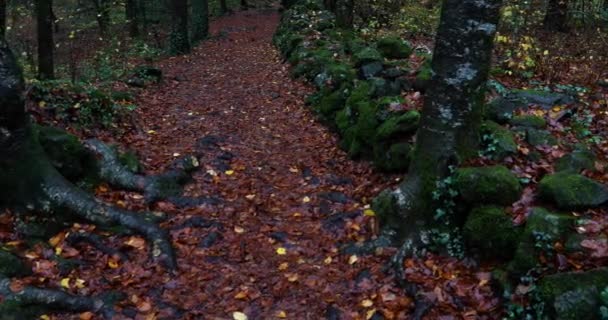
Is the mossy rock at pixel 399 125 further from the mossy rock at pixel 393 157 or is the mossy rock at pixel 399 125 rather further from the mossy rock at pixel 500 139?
the mossy rock at pixel 500 139

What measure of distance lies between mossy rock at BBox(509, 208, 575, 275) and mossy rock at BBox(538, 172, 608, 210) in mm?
234

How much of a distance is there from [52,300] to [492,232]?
3.98 meters

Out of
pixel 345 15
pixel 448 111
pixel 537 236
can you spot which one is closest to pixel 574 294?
pixel 537 236

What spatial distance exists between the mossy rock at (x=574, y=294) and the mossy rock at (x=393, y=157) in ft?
9.40

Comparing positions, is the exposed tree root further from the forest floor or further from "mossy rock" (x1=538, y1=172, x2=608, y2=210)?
"mossy rock" (x1=538, y1=172, x2=608, y2=210)

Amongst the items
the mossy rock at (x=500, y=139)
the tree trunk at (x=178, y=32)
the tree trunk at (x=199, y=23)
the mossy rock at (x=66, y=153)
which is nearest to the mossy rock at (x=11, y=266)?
the mossy rock at (x=66, y=153)

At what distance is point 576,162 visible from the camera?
5.13 metres

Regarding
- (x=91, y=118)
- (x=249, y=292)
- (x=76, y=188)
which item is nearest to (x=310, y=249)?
(x=249, y=292)

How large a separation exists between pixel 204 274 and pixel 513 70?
6779 millimetres

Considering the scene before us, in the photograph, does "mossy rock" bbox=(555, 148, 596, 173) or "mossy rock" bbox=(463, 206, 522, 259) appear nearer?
"mossy rock" bbox=(463, 206, 522, 259)

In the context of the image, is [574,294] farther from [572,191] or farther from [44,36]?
[44,36]

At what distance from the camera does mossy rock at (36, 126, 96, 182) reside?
6.11m

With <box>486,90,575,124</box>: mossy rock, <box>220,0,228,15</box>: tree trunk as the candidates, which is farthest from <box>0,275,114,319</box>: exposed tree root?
<box>220,0,228,15</box>: tree trunk

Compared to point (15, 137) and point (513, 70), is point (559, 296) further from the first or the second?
point (513, 70)
